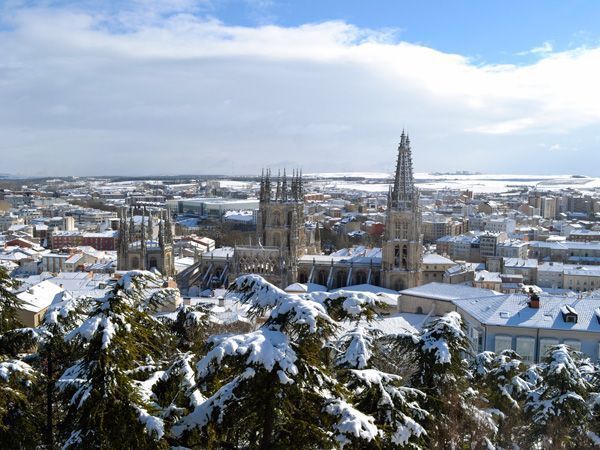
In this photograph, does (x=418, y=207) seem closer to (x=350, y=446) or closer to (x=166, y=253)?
(x=166, y=253)

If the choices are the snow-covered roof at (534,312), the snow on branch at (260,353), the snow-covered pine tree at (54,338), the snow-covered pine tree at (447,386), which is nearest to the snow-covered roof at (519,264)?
the snow-covered roof at (534,312)

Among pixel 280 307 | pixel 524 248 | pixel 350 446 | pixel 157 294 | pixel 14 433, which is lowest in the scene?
pixel 524 248

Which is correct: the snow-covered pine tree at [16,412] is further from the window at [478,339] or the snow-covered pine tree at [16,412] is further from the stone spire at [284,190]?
the stone spire at [284,190]

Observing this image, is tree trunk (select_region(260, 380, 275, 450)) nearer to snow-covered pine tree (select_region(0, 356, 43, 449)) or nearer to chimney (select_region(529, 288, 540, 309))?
snow-covered pine tree (select_region(0, 356, 43, 449))

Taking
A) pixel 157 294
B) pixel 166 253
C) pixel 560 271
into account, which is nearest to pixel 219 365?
pixel 157 294

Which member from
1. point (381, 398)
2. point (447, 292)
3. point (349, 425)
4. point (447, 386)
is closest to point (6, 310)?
point (381, 398)

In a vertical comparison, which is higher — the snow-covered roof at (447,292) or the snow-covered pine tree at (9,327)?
the snow-covered pine tree at (9,327)

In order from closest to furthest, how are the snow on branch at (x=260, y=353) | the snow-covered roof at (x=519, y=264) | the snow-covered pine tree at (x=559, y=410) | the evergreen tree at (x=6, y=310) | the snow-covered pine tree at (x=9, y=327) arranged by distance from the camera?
1. the snow on branch at (x=260, y=353)
2. the snow-covered pine tree at (x=9, y=327)
3. the evergreen tree at (x=6, y=310)
4. the snow-covered pine tree at (x=559, y=410)
5. the snow-covered roof at (x=519, y=264)
